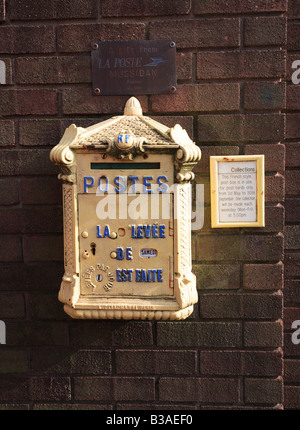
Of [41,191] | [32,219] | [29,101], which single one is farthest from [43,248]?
[29,101]

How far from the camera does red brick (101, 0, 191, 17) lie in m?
2.07

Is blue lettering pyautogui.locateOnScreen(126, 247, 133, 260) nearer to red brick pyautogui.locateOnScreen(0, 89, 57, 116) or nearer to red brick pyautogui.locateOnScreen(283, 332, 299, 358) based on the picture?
red brick pyautogui.locateOnScreen(0, 89, 57, 116)

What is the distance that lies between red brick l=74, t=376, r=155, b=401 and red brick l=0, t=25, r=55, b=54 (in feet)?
5.48

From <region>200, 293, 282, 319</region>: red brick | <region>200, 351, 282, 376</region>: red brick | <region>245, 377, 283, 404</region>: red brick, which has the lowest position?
<region>245, 377, 283, 404</region>: red brick

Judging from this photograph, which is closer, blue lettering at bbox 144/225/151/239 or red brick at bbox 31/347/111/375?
blue lettering at bbox 144/225/151/239

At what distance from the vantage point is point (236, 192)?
7.03ft

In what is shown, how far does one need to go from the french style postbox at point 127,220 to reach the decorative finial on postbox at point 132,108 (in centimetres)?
4

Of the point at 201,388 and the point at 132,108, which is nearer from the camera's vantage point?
the point at 132,108

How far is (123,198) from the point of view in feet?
6.27

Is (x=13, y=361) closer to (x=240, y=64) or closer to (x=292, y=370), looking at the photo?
(x=292, y=370)

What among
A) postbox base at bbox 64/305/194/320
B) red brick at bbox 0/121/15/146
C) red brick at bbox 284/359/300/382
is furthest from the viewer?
red brick at bbox 284/359/300/382

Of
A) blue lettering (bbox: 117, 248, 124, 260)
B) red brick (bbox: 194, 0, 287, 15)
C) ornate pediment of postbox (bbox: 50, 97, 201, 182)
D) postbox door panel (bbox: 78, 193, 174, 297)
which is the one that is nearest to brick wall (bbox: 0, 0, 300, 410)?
red brick (bbox: 194, 0, 287, 15)

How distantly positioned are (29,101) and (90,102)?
0.30 metres

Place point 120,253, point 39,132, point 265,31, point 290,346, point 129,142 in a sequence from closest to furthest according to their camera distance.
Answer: point 129,142 < point 120,253 < point 265,31 < point 39,132 < point 290,346
